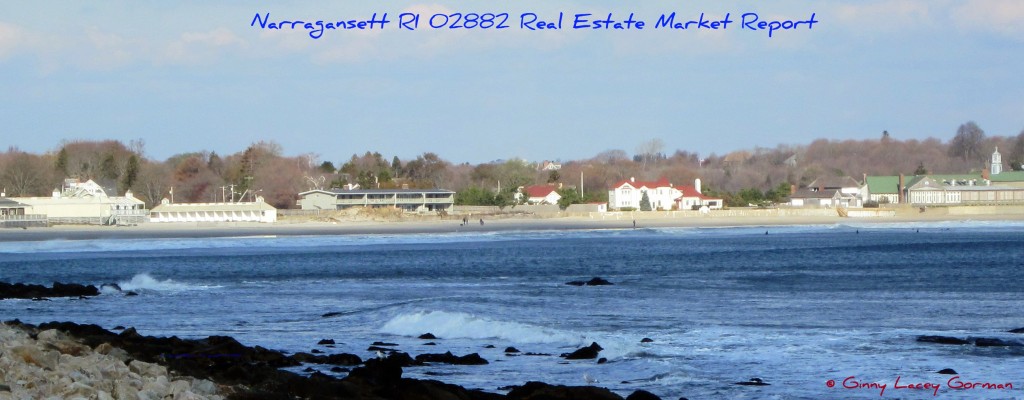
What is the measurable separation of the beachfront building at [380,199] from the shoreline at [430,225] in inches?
252

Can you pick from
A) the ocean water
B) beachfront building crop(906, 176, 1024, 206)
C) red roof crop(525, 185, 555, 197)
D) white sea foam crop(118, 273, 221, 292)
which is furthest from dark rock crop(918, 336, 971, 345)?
beachfront building crop(906, 176, 1024, 206)

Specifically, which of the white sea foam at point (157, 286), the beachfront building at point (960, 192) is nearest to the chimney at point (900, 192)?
the beachfront building at point (960, 192)

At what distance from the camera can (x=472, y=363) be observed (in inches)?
661

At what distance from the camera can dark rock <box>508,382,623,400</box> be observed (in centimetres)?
1238

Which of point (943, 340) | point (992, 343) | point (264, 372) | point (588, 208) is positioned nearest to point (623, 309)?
point (943, 340)

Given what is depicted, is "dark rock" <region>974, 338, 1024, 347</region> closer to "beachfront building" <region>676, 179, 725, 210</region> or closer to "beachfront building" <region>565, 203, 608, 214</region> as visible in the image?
"beachfront building" <region>565, 203, 608, 214</region>

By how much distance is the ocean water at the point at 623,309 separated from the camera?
15.8 m

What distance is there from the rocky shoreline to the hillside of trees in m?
92.4

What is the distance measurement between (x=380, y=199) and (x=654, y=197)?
2735 cm

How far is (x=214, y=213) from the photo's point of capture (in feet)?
302

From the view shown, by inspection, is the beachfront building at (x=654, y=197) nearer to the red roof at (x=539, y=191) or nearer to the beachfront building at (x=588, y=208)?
the beachfront building at (x=588, y=208)

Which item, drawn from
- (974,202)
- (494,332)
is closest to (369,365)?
(494,332)

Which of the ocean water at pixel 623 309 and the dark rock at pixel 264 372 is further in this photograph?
the ocean water at pixel 623 309

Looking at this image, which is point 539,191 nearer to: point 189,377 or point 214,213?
→ point 214,213
